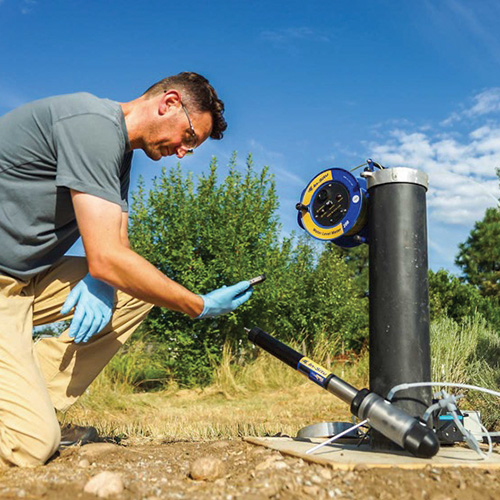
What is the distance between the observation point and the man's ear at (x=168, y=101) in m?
2.65

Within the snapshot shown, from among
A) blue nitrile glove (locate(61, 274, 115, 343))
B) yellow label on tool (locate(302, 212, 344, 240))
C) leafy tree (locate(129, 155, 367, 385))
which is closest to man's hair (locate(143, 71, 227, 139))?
yellow label on tool (locate(302, 212, 344, 240))

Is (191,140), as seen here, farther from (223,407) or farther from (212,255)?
(212,255)

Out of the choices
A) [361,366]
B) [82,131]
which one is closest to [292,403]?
[361,366]

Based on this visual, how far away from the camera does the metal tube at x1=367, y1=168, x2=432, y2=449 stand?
235cm

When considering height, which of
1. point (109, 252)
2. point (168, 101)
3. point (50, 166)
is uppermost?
point (168, 101)

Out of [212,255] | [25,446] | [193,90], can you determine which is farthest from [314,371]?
[212,255]

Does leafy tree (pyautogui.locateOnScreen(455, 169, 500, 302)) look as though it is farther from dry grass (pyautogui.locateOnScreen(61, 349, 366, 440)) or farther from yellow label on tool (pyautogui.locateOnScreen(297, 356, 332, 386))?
yellow label on tool (pyautogui.locateOnScreen(297, 356, 332, 386))

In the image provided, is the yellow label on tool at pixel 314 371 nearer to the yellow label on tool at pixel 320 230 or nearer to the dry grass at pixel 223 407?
the yellow label on tool at pixel 320 230

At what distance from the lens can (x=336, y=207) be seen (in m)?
2.69

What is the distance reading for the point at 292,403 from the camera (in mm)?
6406

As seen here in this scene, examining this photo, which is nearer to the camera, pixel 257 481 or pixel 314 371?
pixel 257 481

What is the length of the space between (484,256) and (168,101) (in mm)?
13305

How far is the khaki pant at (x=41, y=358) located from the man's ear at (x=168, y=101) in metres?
0.96

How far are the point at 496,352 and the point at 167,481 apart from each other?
461 cm
